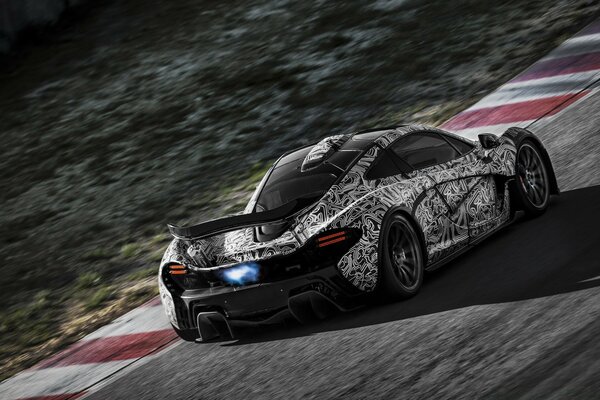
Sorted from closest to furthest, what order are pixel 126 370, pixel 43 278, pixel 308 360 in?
pixel 308 360 → pixel 126 370 → pixel 43 278

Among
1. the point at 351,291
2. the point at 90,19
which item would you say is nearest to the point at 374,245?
the point at 351,291

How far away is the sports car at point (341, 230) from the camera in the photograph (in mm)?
6625

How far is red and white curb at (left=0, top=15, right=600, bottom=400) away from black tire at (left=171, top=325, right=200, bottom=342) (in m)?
0.49

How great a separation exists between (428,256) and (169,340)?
216cm

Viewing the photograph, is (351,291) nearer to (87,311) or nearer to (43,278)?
(87,311)

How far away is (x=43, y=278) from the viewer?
36.0 feet

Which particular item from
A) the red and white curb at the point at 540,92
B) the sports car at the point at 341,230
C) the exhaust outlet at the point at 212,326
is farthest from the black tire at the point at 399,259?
the red and white curb at the point at 540,92

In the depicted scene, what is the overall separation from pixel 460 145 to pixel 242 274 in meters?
2.28

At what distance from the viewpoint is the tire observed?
801 cm

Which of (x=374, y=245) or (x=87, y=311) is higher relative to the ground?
(x=374, y=245)

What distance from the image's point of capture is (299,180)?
7.48 m

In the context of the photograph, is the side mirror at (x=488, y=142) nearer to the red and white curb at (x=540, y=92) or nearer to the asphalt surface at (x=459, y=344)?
the asphalt surface at (x=459, y=344)

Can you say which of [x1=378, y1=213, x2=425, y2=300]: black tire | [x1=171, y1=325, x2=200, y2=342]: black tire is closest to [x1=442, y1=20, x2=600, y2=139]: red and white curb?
[x1=378, y1=213, x2=425, y2=300]: black tire

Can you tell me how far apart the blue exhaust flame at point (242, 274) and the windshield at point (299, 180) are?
61 cm
